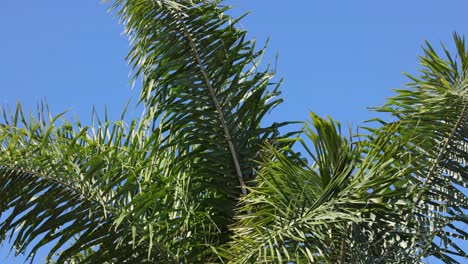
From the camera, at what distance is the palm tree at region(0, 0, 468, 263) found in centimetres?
738

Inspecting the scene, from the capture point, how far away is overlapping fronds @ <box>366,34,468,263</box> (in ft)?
25.6

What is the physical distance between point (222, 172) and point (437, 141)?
1.87 meters

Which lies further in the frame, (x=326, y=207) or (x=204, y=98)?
(x=204, y=98)

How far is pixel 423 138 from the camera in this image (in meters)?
7.94

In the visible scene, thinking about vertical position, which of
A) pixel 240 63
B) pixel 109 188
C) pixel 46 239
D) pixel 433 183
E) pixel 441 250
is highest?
pixel 240 63

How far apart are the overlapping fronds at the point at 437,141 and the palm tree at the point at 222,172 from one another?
1 centimetres

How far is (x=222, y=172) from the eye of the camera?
347 inches

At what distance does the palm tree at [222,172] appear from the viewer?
738 centimetres

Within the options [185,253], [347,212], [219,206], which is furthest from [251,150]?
[347,212]

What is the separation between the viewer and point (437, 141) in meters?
8.02

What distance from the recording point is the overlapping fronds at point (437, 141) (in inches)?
307

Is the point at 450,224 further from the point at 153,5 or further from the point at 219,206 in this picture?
the point at 153,5

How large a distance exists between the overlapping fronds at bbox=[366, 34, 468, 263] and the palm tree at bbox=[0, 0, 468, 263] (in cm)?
1

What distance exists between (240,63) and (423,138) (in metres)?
1.99
